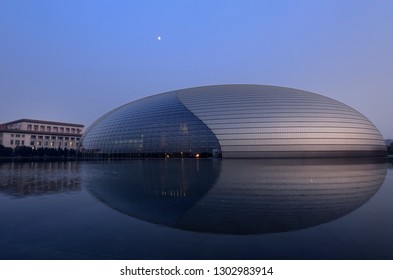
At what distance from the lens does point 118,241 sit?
4.49m

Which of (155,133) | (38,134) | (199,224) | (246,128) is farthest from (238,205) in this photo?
(38,134)

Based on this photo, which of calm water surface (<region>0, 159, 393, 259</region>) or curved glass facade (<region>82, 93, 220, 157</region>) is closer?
calm water surface (<region>0, 159, 393, 259</region>)

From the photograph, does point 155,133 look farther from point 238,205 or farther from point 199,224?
point 199,224

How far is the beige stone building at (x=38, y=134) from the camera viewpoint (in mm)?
88125

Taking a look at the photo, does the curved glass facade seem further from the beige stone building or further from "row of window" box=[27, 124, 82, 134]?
"row of window" box=[27, 124, 82, 134]

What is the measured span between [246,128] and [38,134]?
85372mm

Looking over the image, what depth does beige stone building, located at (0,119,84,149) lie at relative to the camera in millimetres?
88125

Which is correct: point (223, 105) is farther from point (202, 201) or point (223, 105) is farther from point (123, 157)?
point (202, 201)

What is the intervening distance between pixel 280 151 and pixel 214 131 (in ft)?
28.9

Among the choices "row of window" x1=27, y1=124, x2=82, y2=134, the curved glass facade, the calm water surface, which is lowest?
the calm water surface

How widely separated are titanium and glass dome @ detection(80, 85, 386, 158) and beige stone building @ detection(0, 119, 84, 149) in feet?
186

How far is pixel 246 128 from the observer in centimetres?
3506

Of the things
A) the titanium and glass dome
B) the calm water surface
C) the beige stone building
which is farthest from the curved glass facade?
the beige stone building
